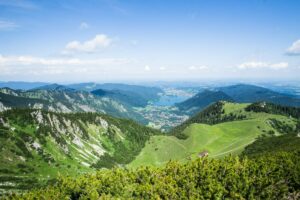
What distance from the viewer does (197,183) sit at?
429ft

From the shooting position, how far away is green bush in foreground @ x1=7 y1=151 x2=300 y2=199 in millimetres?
119875

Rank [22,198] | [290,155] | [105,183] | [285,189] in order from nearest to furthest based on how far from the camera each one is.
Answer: [285,189], [22,198], [105,183], [290,155]

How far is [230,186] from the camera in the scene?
124m

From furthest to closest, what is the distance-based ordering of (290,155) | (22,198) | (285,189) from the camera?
(290,155), (22,198), (285,189)

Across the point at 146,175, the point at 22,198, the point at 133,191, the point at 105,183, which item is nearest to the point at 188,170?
the point at 146,175

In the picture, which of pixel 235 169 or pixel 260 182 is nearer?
pixel 260 182

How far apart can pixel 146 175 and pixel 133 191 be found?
53.0 feet

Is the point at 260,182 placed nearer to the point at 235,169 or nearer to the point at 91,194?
the point at 235,169

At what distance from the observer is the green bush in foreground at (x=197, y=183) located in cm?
11988

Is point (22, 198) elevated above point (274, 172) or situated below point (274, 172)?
Answer: below

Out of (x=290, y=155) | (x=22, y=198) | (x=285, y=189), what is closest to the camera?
(x=285, y=189)

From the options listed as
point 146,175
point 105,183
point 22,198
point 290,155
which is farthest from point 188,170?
point 22,198

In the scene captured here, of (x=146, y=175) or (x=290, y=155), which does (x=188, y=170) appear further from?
(x=290, y=155)

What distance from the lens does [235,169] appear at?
136 m
